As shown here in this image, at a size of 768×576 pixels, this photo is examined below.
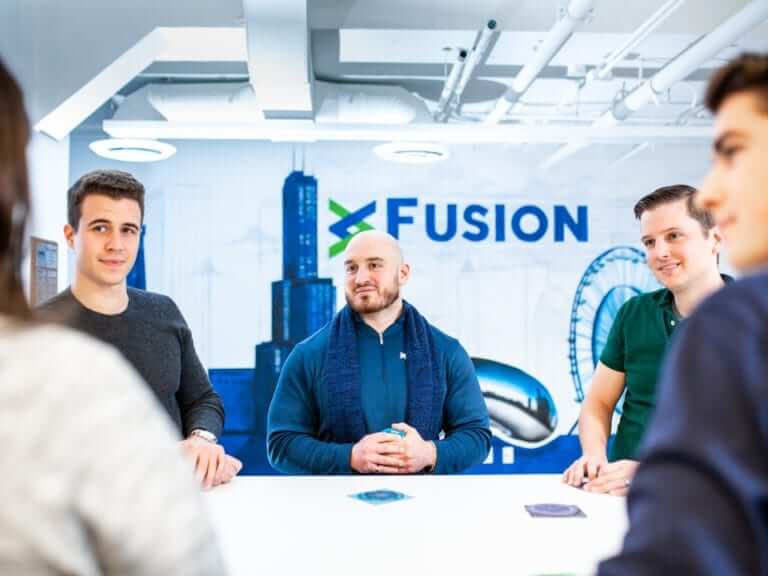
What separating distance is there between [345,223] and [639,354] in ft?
14.4

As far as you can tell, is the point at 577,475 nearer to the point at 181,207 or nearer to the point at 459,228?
the point at 459,228

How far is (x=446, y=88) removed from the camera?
5.23 meters

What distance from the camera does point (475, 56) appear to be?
444 centimetres

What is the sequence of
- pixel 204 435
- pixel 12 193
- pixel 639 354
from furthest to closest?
pixel 639 354 → pixel 204 435 → pixel 12 193

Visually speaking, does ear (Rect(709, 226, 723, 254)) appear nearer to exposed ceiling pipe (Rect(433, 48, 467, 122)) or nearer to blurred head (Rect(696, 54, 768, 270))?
blurred head (Rect(696, 54, 768, 270))

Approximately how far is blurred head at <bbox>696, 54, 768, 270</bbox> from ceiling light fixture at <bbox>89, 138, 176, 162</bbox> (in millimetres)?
4338

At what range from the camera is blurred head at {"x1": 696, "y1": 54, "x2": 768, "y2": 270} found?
75cm

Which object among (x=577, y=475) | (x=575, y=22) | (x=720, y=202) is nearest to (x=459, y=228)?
(x=575, y=22)

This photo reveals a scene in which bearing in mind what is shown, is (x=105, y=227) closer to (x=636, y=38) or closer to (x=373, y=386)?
(x=373, y=386)

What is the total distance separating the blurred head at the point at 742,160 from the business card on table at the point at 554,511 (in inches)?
41.5

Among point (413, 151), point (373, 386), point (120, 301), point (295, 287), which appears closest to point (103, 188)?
point (120, 301)

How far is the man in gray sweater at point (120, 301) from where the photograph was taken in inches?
89.0

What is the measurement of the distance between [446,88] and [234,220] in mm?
2389

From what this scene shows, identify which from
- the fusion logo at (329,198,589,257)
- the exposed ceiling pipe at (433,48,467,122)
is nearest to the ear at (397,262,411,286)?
the exposed ceiling pipe at (433,48,467,122)
